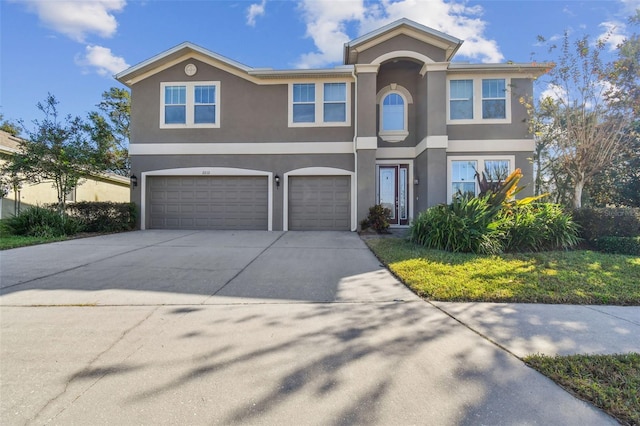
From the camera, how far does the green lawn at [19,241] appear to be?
24.9ft

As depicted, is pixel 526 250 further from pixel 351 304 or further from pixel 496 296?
pixel 351 304

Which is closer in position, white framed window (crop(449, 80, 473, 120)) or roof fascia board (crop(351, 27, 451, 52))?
roof fascia board (crop(351, 27, 451, 52))

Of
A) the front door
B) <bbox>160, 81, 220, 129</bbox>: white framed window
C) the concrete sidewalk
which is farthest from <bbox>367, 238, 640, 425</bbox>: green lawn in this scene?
<bbox>160, 81, 220, 129</bbox>: white framed window

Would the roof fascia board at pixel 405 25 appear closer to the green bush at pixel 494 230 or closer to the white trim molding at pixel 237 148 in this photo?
the white trim molding at pixel 237 148

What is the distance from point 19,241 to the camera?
26.7 ft

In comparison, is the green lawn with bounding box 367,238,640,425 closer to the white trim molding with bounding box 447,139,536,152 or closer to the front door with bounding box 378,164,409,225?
the front door with bounding box 378,164,409,225

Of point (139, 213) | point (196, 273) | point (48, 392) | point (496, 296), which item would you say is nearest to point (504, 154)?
point (496, 296)

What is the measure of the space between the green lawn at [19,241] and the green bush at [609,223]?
14232 millimetres

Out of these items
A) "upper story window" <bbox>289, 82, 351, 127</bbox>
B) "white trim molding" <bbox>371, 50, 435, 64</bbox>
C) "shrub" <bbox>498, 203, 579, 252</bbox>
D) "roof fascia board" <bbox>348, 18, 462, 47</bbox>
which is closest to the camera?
"shrub" <bbox>498, 203, 579, 252</bbox>

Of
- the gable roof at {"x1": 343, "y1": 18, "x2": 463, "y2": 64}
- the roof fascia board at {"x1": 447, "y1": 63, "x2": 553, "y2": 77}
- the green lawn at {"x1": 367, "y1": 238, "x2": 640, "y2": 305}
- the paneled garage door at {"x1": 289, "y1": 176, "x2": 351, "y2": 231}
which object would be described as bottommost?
the green lawn at {"x1": 367, "y1": 238, "x2": 640, "y2": 305}

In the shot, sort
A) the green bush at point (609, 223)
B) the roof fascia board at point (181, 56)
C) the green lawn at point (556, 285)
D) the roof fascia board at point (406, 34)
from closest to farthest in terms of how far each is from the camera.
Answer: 1. the green lawn at point (556, 285)
2. the green bush at point (609, 223)
3. the roof fascia board at point (406, 34)
4. the roof fascia board at point (181, 56)

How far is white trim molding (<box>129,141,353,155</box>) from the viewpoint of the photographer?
11.8 metres

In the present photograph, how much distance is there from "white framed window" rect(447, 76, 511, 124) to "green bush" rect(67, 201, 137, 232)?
41.7 feet

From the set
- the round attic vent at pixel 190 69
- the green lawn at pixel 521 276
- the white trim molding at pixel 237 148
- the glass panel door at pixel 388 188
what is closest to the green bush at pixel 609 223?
the green lawn at pixel 521 276
